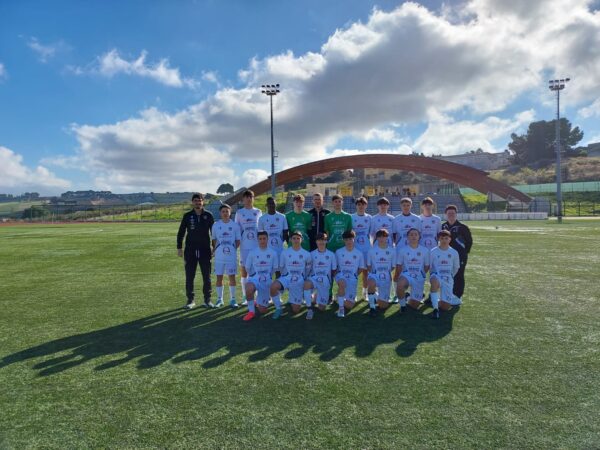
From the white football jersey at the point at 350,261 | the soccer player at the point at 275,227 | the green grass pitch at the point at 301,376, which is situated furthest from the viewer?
the soccer player at the point at 275,227

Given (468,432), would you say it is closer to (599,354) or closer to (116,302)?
(599,354)

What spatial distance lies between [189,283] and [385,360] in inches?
148

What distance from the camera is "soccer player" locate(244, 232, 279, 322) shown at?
619 centimetres

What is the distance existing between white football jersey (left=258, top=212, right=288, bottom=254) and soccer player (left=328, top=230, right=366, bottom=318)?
3.41ft

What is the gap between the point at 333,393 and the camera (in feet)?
11.3

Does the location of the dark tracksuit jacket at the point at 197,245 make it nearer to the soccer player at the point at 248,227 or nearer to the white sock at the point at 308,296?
the soccer player at the point at 248,227

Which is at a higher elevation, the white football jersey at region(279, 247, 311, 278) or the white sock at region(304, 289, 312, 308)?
the white football jersey at region(279, 247, 311, 278)

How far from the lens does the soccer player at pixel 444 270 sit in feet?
19.9

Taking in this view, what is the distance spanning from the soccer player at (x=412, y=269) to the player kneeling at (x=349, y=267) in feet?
2.12

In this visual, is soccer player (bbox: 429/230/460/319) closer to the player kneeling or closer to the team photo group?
the team photo group

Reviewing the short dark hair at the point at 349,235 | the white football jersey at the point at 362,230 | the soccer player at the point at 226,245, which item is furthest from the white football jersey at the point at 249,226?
the white football jersey at the point at 362,230

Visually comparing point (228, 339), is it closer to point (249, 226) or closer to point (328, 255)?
point (328, 255)

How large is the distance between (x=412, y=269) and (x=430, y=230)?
3.23 feet

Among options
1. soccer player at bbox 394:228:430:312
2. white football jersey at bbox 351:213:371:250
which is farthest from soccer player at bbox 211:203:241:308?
soccer player at bbox 394:228:430:312
